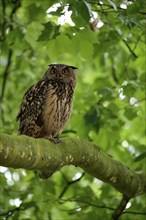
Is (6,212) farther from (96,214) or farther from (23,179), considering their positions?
(23,179)

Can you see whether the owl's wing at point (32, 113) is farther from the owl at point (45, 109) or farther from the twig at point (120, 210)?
the twig at point (120, 210)

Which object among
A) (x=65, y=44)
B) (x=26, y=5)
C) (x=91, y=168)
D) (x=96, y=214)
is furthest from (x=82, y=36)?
(x=96, y=214)

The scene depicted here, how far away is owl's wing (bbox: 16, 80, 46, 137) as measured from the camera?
14.0ft

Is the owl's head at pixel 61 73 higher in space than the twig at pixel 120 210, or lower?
higher

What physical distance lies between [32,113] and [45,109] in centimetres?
12

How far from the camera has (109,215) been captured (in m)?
5.12

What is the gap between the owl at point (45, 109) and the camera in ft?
14.1

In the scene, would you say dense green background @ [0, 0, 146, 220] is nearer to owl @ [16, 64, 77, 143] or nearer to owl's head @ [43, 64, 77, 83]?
owl's head @ [43, 64, 77, 83]

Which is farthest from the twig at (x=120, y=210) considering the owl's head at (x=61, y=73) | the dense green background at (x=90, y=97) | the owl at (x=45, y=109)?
the owl's head at (x=61, y=73)

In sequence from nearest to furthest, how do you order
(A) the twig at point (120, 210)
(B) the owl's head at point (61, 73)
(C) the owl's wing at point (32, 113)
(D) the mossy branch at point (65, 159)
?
(D) the mossy branch at point (65, 159), (C) the owl's wing at point (32, 113), (B) the owl's head at point (61, 73), (A) the twig at point (120, 210)

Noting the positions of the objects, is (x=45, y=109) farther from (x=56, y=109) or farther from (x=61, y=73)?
(x=61, y=73)

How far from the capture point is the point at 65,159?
11.5ft

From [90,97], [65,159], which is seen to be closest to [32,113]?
[65,159]

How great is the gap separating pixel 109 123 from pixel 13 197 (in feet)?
4.29
